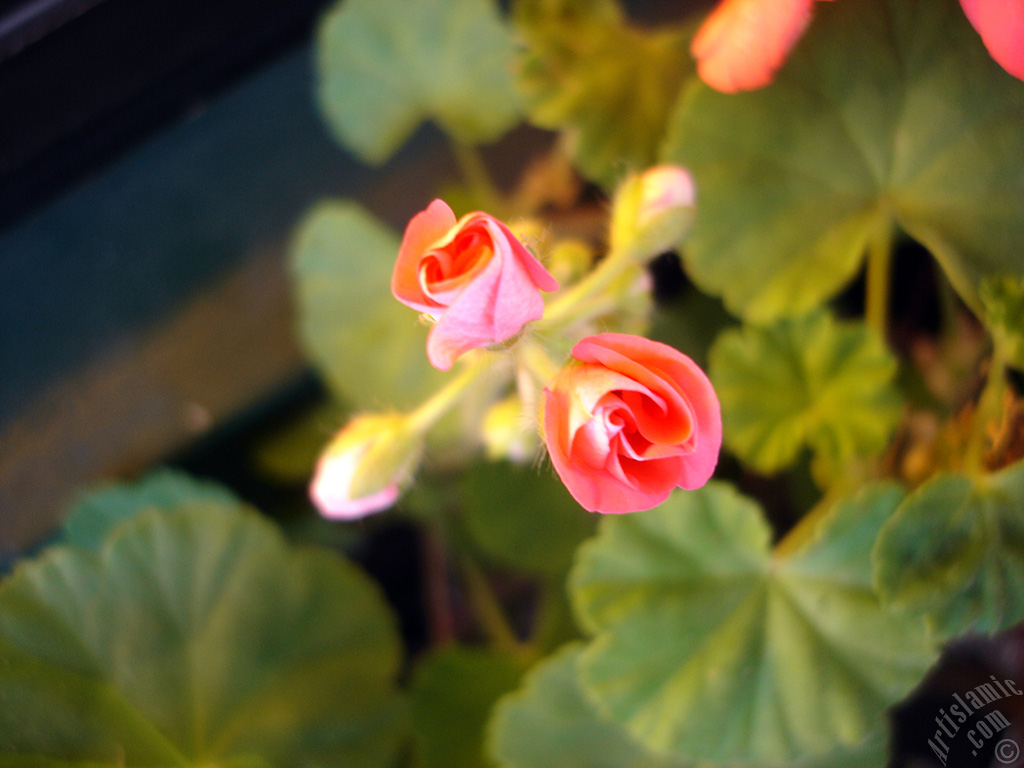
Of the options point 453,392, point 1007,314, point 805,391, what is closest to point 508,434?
point 453,392

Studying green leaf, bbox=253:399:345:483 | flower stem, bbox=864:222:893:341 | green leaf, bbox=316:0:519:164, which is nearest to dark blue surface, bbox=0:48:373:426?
green leaf, bbox=316:0:519:164

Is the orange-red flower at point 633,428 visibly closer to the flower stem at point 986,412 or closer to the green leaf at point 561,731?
the flower stem at point 986,412

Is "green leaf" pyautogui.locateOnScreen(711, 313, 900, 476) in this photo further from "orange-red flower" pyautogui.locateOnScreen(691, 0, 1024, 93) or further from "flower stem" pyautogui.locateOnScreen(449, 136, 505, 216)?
"flower stem" pyautogui.locateOnScreen(449, 136, 505, 216)

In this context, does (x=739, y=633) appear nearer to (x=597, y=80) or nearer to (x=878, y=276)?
(x=878, y=276)

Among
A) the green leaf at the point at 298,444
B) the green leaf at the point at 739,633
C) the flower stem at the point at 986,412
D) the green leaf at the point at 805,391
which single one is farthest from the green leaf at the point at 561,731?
the green leaf at the point at 298,444

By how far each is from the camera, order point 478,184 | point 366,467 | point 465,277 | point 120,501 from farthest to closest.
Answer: point 478,184 → point 120,501 → point 366,467 → point 465,277
